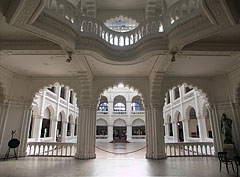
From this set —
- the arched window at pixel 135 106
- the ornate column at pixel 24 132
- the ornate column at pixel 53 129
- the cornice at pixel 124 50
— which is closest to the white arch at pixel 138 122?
the arched window at pixel 135 106

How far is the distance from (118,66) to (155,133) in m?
3.69

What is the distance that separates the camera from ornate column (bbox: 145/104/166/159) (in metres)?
7.87

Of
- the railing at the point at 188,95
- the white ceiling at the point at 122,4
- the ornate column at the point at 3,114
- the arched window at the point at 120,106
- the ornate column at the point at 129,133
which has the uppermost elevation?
the white ceiling at the point at 122,4

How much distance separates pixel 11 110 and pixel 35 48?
437 centimetres

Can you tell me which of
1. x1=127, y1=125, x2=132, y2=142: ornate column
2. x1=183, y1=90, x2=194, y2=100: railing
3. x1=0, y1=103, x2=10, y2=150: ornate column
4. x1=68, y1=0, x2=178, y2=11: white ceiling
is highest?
x1=68, y1=0, x2=178, y2=11: white ceiling

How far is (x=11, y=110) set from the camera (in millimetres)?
8078

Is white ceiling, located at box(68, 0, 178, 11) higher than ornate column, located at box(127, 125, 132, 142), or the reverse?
white ceiling, located at box(68, 0, 178, 11)

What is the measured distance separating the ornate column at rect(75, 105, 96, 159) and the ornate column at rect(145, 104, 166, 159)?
8.99 ft

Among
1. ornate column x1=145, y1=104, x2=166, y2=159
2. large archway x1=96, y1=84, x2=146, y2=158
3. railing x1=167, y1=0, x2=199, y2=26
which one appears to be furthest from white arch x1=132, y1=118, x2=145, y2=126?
railing x1=167, y1=0, x2=199, y2=26

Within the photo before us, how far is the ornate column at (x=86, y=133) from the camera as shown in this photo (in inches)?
308

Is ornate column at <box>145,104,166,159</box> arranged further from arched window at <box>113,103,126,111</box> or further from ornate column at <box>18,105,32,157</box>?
arched window at <box>113,103,126,111</box>

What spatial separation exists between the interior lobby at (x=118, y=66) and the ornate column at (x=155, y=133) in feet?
0.15

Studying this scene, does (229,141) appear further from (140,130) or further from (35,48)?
(140,130)

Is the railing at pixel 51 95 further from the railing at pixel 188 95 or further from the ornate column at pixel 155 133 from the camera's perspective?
the railing at pixel 188 95
